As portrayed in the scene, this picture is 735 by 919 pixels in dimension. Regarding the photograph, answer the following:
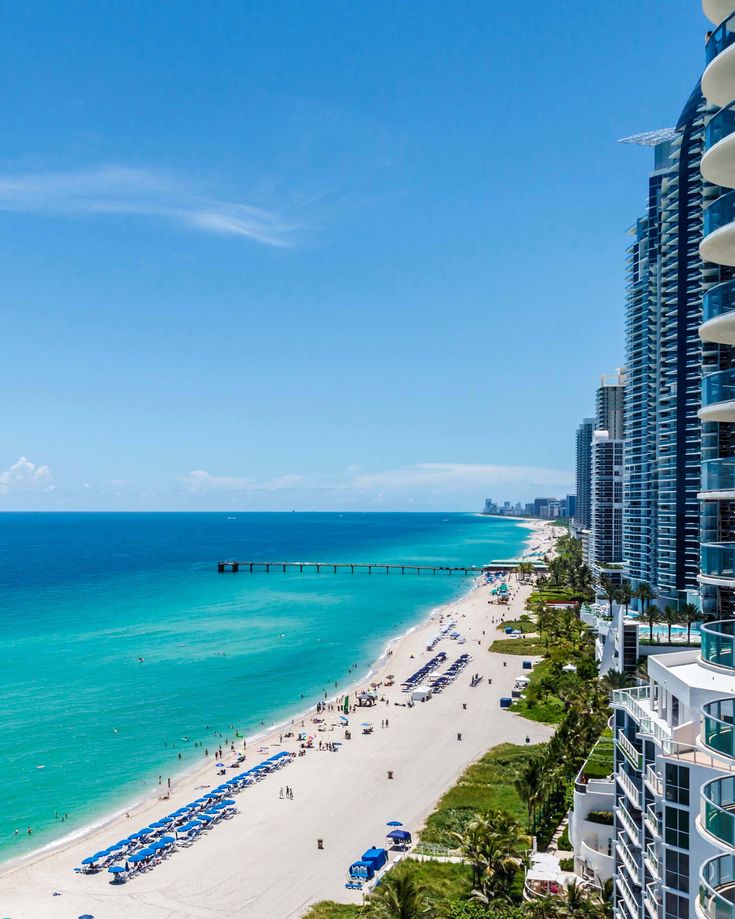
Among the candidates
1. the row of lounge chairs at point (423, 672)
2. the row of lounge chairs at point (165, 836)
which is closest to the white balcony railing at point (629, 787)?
the row of lounge chairs at point (165, 836)

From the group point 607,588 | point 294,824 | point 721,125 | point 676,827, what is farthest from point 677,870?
point 607,588

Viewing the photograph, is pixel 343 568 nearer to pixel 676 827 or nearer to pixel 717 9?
pixel 676 827

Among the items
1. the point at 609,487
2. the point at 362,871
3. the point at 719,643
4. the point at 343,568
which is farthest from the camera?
the point at 343,568

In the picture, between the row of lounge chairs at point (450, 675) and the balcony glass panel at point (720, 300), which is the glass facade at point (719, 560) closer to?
the balcony glass panel at point (720, 300)

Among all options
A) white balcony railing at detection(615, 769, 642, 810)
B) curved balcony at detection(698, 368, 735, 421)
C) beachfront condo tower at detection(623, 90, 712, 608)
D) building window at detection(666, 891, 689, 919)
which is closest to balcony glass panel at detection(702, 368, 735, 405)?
curved balcony at detection(698, 368, 735, 421)

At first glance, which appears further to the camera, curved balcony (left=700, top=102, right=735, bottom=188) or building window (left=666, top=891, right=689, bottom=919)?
building window (left=666, top=891, right=689, bottom=919)

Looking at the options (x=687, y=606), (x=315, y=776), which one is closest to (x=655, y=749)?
(x=315, y=776)

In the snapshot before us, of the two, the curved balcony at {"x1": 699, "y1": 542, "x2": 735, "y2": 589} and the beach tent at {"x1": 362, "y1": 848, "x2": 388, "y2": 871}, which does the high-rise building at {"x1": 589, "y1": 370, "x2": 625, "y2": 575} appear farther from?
the curved balcony at {"x1": 699, "y1": 542, "x2": 735, "y2": 589}
